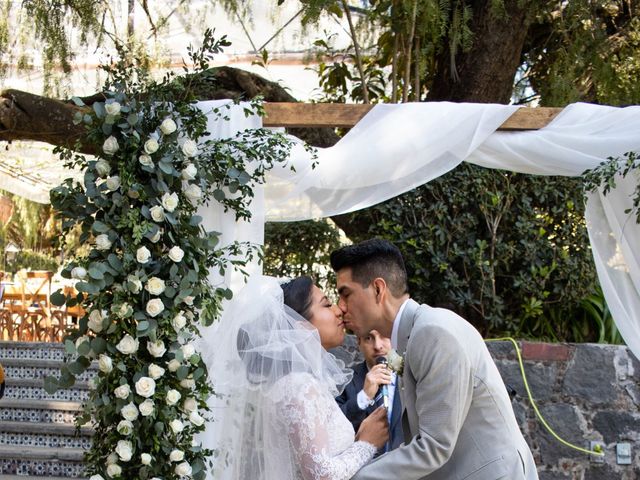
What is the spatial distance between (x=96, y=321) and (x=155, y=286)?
0.25m

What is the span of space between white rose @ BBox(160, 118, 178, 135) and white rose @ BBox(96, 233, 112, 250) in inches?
18.3

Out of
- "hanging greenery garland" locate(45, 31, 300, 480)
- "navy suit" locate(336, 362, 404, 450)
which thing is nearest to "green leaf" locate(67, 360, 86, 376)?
"hanging greenery garland" locate(45, 31, 300, 480)

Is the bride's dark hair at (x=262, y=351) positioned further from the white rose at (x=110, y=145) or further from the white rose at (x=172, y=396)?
the white rose at (x=110, y=145)

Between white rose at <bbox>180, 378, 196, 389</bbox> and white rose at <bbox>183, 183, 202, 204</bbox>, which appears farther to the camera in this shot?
white rose at <bbox>183, 183, 202, 204</bbox>

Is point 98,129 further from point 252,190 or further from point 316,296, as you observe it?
point 316,296

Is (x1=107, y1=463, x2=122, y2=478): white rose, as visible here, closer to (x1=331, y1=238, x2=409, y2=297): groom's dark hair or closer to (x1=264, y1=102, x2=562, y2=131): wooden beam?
(x1=331, y1=238, x2=409, y2=297): groom's dark hair

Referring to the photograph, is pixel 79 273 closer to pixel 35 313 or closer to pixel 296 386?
pixel 296 386

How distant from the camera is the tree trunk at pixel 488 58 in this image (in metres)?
6.75

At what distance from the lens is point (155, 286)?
3387 millimetres

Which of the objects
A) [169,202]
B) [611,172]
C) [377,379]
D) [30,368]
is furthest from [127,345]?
[30,368]

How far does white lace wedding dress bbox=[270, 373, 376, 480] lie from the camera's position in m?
2.95

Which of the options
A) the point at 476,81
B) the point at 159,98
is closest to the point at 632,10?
the point at 476,81

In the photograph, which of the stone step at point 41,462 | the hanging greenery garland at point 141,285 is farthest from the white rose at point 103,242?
the stone step at point 41,462

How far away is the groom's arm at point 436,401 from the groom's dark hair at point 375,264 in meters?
0.27
